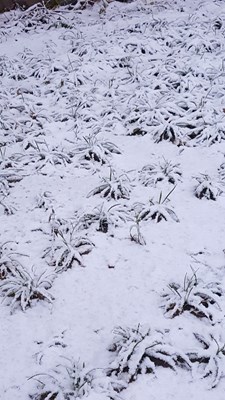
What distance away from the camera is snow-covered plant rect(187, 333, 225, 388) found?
263 cm

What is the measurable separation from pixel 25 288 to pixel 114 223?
1221 mm

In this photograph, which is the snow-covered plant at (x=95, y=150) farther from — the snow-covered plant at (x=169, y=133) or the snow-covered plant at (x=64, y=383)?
the snow-covered plant at (x=64, y=383)

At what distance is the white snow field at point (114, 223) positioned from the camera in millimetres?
2734

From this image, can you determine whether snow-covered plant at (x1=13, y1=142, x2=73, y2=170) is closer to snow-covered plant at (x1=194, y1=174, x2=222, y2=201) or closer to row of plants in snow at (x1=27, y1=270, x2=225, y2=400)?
snow-covered plant at (x1=194, y1=174, x2=222, y2=201)

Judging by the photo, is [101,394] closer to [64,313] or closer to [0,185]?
[64,313]

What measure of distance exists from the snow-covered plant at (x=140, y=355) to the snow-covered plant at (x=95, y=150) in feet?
8.68

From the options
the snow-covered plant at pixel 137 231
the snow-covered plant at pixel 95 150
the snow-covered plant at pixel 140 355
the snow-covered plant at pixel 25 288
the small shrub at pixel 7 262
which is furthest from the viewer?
the snow-covered plant at pixel 95 150

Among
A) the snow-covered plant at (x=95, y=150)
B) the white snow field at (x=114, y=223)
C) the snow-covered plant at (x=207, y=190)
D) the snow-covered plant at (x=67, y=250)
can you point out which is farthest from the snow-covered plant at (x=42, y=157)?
the snow-covered plant at (x=207, y=190)

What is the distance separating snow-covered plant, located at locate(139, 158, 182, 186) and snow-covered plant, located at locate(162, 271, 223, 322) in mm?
1563

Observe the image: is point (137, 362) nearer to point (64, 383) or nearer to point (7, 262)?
point (64, 383)

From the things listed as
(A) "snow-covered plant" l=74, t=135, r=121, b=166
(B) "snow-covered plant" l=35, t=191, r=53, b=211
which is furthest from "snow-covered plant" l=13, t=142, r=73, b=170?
(B) "snow-covered plant" l=35, t=191, r=53, b=211

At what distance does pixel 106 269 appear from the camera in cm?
353

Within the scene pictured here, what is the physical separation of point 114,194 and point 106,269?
1111 mm

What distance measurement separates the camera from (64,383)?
8.60 ft
